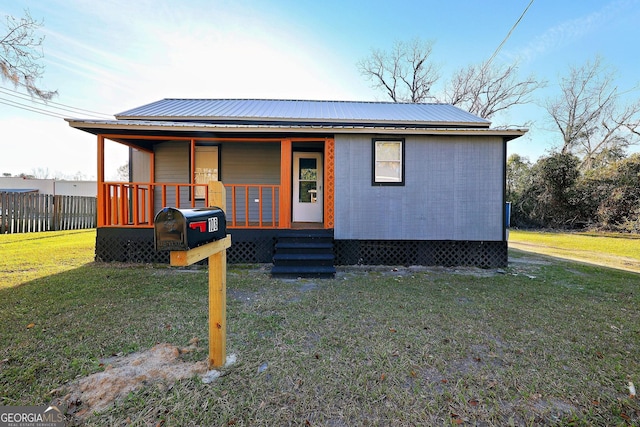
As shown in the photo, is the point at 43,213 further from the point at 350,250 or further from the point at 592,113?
the point at 592,113

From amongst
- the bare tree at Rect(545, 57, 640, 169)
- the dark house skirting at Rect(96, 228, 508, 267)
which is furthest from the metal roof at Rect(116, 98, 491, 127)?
the bare tree at Rect(545, 57, 640, 169)

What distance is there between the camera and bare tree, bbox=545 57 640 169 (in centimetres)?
1841

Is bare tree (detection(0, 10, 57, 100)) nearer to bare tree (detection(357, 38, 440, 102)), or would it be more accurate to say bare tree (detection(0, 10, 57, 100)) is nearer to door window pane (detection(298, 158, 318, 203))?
door window pane (detection(298, 158, 318, 203))

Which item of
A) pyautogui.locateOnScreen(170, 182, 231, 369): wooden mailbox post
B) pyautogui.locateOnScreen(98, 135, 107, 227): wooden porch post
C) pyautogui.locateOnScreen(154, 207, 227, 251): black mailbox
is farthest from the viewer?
pyautogui.locateOnScreen(98, 135, 107, 227): wooden porch post

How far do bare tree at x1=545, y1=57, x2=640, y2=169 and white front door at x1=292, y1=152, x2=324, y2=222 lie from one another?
66.4ft

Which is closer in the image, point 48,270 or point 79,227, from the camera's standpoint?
point 48,270

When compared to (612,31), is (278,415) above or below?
below

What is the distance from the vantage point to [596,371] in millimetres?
2324

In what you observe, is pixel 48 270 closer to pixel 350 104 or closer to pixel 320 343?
pixel 320 343

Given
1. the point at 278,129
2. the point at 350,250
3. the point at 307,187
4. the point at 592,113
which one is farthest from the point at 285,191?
the point at 592,113

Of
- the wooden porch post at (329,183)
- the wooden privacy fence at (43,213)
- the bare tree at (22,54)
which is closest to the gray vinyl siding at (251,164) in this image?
the wooden porch post at (329,183)

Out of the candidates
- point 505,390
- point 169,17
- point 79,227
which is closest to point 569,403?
point 505,390

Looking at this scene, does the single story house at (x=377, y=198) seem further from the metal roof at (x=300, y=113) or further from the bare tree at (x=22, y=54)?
the bare tree at (x=22, y=54)

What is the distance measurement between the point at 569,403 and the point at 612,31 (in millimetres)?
23616
